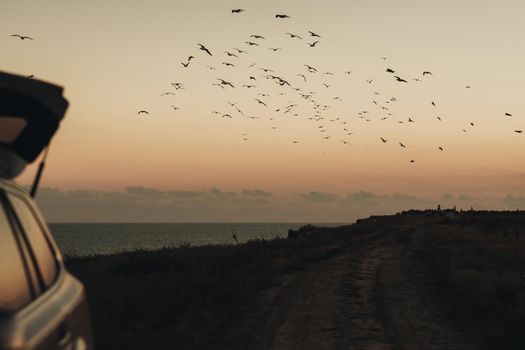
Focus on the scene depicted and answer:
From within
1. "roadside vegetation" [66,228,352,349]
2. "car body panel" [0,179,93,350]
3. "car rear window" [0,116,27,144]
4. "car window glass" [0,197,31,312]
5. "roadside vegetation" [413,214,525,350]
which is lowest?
"roadside vegetation" [66,228,352,349]

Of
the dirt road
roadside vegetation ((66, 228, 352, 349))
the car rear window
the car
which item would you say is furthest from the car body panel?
roadside vegetation ((66, 228, 352, 349))

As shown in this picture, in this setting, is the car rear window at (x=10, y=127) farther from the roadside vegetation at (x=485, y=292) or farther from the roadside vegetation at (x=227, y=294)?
the roadside vegetation at (x=485, y=292)

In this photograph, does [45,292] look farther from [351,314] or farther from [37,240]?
[351,314]

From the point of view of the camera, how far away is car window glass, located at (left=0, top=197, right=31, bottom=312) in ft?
10.6

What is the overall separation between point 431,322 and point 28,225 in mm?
10179

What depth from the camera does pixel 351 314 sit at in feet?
42.8

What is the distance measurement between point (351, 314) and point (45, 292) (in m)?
10.0

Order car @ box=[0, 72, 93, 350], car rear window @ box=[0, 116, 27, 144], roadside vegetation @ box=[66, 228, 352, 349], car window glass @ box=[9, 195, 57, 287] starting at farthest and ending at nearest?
1. roadside vegetation @ box=[66, 228, 352, 349]
2. car window glass @ box=[9, 195, 57, 287]
3. car rear window @ box=[0, 116, 27, 144]
4. car @ box=[0, 72, 93, 350]

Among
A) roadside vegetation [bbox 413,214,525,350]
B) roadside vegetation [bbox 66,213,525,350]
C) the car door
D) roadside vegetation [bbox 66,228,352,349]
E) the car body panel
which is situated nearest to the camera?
the car body panel

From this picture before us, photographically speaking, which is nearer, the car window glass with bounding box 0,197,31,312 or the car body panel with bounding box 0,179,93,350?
the car body panel with bounding box 0,179,93,350

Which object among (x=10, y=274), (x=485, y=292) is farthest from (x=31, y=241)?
(x=485, y=292)

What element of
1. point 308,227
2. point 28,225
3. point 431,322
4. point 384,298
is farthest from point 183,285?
point 308,227

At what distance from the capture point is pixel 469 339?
11.3 m

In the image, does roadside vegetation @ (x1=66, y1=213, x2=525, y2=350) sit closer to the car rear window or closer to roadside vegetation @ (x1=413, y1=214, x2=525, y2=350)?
roadside vegetation @ (x1=413, y1=214, x2=525, y2=350)
